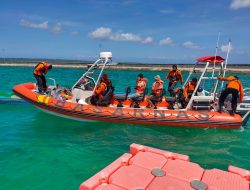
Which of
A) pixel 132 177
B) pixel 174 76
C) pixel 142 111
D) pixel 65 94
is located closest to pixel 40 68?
pixel 65 94

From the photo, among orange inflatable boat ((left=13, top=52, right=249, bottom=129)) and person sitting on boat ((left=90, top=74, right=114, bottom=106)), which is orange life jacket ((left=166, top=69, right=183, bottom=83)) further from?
person sitting on boat ((left=90, top=74, right=114, bottom=106))

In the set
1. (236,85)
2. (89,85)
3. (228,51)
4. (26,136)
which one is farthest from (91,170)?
(228,51)

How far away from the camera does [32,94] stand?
7867 mm

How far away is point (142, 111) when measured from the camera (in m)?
6.97

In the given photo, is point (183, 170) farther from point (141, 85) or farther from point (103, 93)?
point (141, 85)

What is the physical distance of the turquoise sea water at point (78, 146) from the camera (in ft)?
14.8

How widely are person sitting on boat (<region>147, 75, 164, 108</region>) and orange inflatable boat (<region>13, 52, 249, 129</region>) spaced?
0.87 feet

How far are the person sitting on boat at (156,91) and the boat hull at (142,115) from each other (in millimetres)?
716

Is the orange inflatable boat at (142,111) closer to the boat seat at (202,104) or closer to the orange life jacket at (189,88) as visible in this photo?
the boat seat at (202,104)

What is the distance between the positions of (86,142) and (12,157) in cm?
179

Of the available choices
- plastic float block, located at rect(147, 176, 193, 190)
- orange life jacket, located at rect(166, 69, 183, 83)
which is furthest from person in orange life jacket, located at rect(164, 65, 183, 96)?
plastic float block, located at rect(147, 176, 193, 190)

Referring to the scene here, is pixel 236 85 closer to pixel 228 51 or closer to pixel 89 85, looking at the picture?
pixel 228 51

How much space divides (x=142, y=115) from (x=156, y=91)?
1.07 m

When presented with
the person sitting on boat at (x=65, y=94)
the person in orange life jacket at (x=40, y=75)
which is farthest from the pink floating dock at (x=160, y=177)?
the person in orange life jacket at (x=40, y=75)
